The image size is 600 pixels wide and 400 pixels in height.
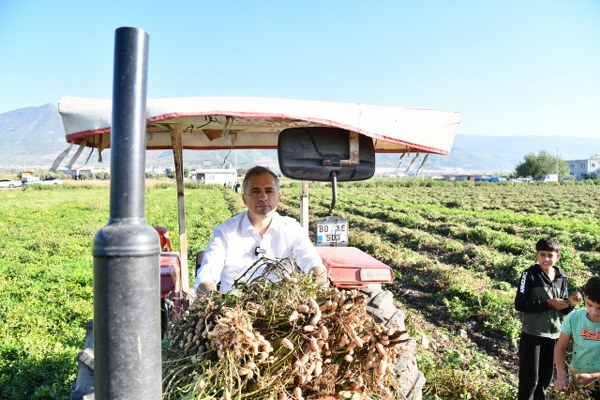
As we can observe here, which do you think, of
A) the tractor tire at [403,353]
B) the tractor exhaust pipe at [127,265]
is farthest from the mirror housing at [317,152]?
the tractor exhaust pipe at [127,265]

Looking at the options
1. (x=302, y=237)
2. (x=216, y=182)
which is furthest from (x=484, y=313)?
(x=216, y=182)

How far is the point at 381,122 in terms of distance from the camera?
2807mm

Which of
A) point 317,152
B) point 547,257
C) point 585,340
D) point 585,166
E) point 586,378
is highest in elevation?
point 585,166

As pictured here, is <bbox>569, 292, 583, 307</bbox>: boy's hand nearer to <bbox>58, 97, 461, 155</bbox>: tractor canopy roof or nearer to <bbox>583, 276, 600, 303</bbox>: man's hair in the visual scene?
<bbox>583, 276, 600, 303</bbox>: man's hair

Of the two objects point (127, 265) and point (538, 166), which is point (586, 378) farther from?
point (538, 166)

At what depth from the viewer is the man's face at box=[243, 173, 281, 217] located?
12.2 feet

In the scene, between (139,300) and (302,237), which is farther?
(302,237)

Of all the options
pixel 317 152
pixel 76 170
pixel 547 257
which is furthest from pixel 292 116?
pixel 547 257

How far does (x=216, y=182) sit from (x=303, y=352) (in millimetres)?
72580

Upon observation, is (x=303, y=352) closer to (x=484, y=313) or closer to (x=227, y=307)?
(x=227, y=307)

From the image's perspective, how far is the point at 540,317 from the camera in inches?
179

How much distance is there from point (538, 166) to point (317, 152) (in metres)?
117

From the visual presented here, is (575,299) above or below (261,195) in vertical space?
below

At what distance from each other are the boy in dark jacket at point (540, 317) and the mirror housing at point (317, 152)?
2325 mm
